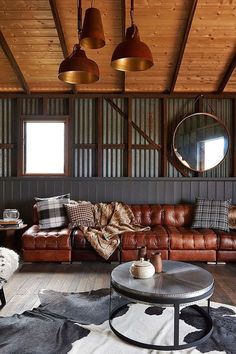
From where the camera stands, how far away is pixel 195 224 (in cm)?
506

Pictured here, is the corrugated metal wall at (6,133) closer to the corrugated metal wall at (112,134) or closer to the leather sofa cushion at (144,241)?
the corrugated metal wall at (112,134)

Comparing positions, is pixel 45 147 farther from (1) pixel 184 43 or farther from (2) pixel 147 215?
(1) pixel 184 43

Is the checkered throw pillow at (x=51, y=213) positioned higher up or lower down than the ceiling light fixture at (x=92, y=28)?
lower down

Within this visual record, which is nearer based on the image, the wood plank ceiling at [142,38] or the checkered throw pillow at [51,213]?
the wood plank ceiling at [142,38]

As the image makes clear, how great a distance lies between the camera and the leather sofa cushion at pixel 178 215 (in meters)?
5.29

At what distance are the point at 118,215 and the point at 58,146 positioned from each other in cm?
175

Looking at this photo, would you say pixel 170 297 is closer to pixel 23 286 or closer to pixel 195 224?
pixel 23 286

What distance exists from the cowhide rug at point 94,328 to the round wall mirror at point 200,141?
2925mm

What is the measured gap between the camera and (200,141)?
5691mm

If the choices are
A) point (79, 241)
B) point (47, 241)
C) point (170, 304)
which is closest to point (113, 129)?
point (79, 241)

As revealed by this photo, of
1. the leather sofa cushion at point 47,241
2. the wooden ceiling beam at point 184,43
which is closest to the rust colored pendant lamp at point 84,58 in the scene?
the wooden ceiling beam at point 184,43

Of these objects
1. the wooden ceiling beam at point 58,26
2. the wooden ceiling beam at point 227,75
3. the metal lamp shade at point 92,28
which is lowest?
the metal lamp shade at point 92,28

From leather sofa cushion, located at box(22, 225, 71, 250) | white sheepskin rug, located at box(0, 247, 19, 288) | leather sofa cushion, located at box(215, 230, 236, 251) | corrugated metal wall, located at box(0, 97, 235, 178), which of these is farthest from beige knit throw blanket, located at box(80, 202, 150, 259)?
white sheepskin rug, located at box(0, 247, 19, 288)

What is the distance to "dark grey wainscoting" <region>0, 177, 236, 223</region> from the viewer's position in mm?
5711
